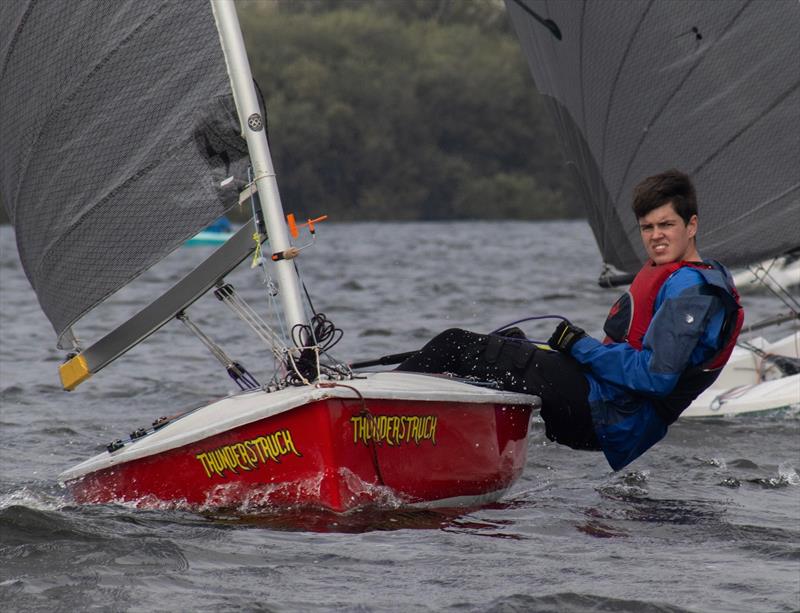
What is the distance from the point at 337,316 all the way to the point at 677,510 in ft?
26.1

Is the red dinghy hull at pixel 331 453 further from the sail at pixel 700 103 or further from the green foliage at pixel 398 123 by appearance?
the green foliage at pixel 398 123

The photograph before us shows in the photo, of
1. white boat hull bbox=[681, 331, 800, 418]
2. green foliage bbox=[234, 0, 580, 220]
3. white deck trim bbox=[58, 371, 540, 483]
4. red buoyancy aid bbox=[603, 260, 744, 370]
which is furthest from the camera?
Answer: green foliage bbox=[234, 0, 580, 220]

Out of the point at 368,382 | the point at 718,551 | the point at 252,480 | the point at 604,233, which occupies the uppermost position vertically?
the point at 604,233

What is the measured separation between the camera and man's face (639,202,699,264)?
14.8 feet

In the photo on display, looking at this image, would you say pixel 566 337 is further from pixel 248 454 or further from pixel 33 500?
pixel 33 500

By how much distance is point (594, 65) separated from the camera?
24.7ft

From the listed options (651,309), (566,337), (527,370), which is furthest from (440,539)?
(651,309)

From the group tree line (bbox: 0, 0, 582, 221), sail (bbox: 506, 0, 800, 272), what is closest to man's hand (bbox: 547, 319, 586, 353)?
sail (bbox: 506, 0, 800, 272)

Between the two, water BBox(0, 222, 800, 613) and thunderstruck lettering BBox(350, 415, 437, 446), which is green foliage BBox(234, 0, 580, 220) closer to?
water BBox(0, 222, 800, 613)

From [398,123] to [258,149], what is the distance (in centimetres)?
3935

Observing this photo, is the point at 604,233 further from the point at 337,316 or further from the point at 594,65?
the point at 337,316

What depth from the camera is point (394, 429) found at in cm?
411

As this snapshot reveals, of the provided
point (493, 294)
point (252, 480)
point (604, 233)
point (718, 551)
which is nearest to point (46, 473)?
point (252, 480)

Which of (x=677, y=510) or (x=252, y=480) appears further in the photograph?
(x=677, y=510)
